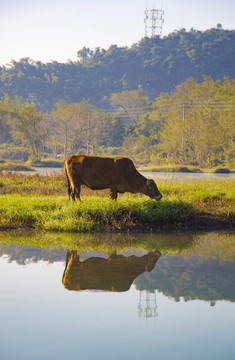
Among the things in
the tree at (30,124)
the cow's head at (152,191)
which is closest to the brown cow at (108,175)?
the cow's head at (152,191)

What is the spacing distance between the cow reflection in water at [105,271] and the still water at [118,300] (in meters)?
0.01

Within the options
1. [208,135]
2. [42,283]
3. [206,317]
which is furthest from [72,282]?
[208,135]

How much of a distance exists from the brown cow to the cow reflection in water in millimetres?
2853

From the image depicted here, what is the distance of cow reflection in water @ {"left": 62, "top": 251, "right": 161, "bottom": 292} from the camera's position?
6293mm

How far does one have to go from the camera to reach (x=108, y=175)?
35.2 ft

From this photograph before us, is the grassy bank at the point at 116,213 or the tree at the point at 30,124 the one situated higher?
the grassy bank at the point at 116,213

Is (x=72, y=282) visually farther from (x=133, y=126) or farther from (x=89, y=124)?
(x=133, y=126)

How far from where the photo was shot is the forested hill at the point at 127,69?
120m

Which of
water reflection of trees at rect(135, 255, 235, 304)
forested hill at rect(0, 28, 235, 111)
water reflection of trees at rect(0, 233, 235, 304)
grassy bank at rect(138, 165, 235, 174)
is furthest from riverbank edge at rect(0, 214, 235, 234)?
forested hill at rect(0, 28, 235, 111)

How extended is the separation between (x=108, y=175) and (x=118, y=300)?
5.26 m

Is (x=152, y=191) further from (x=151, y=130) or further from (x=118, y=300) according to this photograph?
(x=151, y=130)

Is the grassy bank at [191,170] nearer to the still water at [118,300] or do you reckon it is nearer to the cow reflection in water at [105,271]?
the still water at [118,300]

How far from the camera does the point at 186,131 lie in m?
48.6

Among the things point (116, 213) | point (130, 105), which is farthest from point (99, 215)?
point (130, 105)
